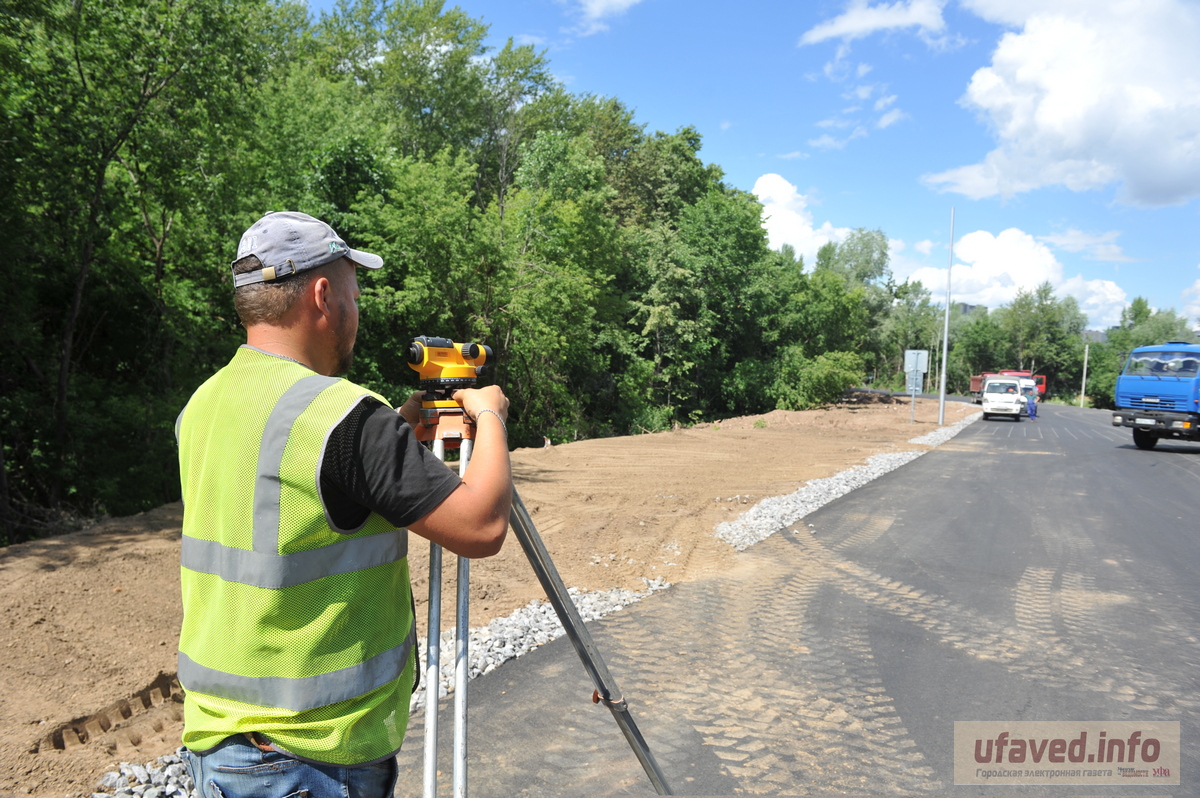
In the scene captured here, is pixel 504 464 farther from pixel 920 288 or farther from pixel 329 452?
pixel 920 288

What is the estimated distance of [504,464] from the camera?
140 centimetres

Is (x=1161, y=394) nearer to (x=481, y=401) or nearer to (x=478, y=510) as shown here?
(x=481, y=401)

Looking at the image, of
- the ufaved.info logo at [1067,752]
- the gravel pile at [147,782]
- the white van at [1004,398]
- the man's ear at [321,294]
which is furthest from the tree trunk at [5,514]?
the white van at [1004,398]

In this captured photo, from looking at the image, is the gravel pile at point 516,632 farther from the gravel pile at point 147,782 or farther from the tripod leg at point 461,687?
the tripod leg at point 461,687

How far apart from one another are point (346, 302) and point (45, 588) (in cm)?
540

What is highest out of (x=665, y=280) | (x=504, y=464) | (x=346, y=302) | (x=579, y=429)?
(x=665, y=280)

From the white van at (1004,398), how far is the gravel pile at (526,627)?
2315 centimetres

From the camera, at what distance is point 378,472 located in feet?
4.09

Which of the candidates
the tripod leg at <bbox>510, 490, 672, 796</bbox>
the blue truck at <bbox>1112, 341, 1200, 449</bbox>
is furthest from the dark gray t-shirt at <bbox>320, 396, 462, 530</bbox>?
the blue truck at <bbox>1112, 341, 1200, 449</bbox>

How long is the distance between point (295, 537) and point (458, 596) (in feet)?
1.88

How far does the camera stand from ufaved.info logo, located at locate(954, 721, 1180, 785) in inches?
135

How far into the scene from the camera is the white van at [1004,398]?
31.3 meters

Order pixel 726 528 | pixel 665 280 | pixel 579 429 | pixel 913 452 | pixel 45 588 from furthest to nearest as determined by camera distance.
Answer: pixel 665 280 < pixel 579 429 < pixel 913 452 < pixel 726 528 < pixel 45 588

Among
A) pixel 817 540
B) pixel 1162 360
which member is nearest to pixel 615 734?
pixel 817 540
